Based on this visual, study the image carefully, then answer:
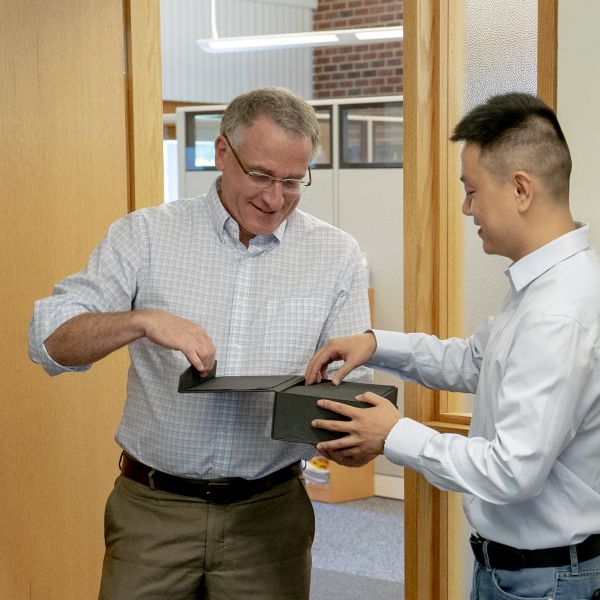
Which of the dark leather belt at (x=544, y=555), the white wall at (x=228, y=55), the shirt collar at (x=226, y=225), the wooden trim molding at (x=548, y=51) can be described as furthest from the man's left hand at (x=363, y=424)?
the white wall at (x=228, y=55)

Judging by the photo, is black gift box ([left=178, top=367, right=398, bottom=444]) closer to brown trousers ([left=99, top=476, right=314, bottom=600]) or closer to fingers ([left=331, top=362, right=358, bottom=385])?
fingers ([left=331, top=362, right=358, bottom=385])

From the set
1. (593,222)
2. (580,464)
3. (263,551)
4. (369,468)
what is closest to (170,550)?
(263,551)

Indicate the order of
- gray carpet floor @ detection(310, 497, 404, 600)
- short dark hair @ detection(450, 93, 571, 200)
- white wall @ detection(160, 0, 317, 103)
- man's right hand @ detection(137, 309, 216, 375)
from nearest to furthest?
short dark hair @ detection(450, 93, 571, 200) → man's right hand @ detection(137, 309, 216, 375) → gray carpet floor @ detection(310, 497, 404, 600) → white wall @ detection(160, 0, 317, 103)

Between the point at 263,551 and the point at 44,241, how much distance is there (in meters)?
1.13

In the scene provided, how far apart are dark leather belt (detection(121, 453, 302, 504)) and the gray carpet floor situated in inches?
76.1

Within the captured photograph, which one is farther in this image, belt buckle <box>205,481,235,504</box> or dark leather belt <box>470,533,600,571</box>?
belt buckle <box>205,481,235,504</box>

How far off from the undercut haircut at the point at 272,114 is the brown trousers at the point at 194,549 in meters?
0.70

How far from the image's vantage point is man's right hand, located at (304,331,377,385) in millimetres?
1770

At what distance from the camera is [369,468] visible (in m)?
5.14

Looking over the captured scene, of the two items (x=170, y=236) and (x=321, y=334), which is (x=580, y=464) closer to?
(x=321, y=334)

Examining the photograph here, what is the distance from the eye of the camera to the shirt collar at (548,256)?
149 centimetres

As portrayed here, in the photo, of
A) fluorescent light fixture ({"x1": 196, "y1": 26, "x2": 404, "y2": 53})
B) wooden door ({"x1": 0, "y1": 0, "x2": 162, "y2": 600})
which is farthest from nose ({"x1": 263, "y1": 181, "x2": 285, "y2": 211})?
fluorescent light fixture ({"x1": 196, "y1": 26, "x2": 404, "y2": 53})

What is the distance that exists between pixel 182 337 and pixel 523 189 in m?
0.61

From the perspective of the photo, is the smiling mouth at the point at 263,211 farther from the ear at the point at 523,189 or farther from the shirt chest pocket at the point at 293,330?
the ear at the point at 523,189
